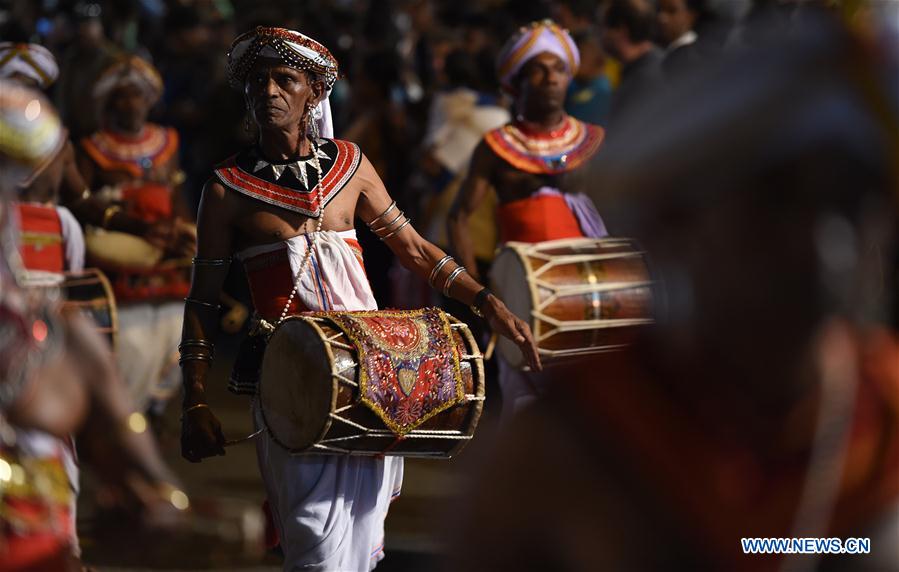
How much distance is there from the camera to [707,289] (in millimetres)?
1787

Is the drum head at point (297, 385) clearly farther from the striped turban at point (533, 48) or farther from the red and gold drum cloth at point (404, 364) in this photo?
the striped turban at point (533, 48)

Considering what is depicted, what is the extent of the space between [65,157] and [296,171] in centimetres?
343

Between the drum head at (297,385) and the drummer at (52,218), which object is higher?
the drummer at (52,218)

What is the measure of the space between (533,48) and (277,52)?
3.25 m

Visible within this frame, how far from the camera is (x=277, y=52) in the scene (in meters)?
4.91

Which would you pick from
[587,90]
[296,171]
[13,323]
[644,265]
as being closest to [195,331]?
[296,171]

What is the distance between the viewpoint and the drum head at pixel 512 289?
720 centimetres

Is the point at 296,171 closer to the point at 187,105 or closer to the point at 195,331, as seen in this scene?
the point at 195,331

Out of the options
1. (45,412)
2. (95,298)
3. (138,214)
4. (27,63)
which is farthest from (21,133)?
(138,214)

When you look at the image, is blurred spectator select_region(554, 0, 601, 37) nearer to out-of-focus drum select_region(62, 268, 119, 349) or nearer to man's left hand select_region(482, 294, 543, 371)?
out-of-focus drum select_region(62, 268, 119, 349)

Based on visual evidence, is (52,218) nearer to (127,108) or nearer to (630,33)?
(127,108)

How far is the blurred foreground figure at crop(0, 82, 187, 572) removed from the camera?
9.10 ft

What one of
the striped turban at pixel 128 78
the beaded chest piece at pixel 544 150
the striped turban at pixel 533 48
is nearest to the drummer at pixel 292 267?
the beaded chest piece at pixel 544 150

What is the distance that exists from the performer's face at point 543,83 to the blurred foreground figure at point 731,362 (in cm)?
605
